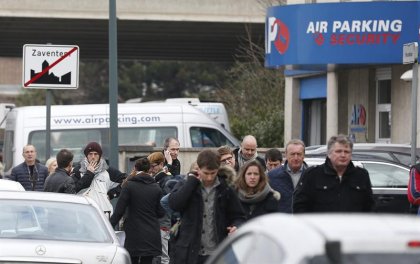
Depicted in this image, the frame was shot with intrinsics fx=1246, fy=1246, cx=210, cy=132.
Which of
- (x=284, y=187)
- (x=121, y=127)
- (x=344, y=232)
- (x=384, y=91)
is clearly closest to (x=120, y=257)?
(x=284, y=187)

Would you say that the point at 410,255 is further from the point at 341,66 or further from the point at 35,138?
the point at 341,66

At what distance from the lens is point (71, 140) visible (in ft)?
86.3

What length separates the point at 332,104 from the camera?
29.8 meters

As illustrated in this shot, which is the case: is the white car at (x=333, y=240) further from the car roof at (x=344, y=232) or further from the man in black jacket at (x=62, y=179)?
Answer: the man in black jacket at (x=62, y=179)

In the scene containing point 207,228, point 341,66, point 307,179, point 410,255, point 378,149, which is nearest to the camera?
point 410,255

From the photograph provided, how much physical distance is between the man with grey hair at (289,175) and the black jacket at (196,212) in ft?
4.12

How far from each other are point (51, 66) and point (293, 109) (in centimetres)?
1758

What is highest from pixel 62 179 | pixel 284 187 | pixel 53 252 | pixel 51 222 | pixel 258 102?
pixel 258 102

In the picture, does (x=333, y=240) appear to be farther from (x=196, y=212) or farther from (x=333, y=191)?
(x=196, y=212)

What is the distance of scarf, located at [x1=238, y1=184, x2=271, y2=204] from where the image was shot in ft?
35.3

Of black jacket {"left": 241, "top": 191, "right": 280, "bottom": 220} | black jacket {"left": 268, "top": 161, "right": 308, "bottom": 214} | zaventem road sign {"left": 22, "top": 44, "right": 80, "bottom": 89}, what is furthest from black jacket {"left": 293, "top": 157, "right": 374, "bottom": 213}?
zaventem road sign {"left": 22, "top": 44, "right": 80, "bottom": 89}

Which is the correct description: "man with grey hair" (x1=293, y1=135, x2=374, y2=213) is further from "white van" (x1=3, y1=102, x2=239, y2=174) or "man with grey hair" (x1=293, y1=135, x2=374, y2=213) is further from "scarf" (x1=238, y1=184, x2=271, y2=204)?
"white van" (x1=3, y1=102, x2=239, y2=174)

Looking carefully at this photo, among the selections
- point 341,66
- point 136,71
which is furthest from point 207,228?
point 136,71

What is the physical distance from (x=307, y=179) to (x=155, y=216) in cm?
373
